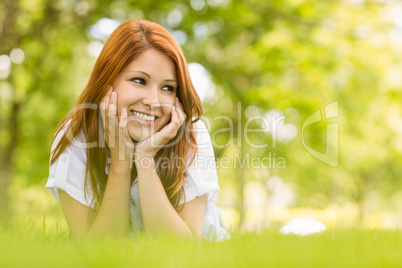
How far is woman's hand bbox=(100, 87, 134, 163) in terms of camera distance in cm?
286

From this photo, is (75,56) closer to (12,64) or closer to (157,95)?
(12,64)

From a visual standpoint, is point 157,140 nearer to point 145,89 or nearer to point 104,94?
point 145,89

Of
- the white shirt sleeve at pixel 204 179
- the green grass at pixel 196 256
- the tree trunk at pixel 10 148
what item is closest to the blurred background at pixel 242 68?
the tree trunk at pixel 10 148

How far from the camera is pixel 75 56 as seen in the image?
11789 mm

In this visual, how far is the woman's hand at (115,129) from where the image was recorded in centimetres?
286

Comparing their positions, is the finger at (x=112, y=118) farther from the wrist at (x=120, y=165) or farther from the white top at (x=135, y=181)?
the white top at (x=135, y=181)

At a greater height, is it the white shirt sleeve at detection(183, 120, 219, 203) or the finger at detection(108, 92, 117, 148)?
the finger at detection(108, 92, 117, 148)

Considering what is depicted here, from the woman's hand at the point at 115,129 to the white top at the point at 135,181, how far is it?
294mm

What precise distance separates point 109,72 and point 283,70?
7.38 m

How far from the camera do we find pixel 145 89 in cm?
285

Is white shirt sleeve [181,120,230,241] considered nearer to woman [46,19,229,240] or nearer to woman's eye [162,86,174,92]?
woman [46,19,229,240]

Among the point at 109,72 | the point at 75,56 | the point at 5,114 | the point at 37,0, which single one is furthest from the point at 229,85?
the point at 109,72

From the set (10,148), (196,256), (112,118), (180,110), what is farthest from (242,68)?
(196,256)

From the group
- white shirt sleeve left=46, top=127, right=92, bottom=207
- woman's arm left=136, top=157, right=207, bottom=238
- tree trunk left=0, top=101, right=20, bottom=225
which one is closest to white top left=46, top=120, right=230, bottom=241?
white shirt sleeve left=46, top=127, right=92, bottom=207
